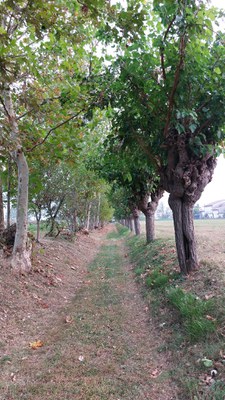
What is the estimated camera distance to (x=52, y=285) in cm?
923

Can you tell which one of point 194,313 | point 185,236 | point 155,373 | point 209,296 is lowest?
point 155,373

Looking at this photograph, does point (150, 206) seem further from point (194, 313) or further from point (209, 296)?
point (194, 313)

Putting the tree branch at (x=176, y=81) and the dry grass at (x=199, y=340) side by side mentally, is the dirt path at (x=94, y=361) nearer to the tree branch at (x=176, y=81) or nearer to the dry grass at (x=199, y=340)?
the dry grass at (x=199, y=340)

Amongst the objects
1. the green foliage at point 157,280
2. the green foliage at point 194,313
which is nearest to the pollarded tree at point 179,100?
the green foliage at point 157,280

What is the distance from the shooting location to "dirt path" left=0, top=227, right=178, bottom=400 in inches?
148

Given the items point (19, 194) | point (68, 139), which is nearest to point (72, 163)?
point (68, 139)

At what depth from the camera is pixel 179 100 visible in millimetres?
6379

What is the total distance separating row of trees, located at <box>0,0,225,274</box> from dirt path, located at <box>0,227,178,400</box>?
248cm

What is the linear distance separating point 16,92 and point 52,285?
19.3 feet

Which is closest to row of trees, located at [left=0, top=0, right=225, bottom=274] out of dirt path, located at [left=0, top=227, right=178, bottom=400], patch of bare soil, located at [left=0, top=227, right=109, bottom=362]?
patch of bare soil, located at [left=0, top=227, right=109, bottom=362]

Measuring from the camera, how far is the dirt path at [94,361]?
377 cm

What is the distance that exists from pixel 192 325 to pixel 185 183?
3.50m

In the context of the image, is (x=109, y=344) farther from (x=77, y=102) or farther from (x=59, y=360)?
(x=77, y=102)

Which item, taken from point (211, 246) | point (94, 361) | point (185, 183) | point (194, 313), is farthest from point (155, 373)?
point (211, 246)
